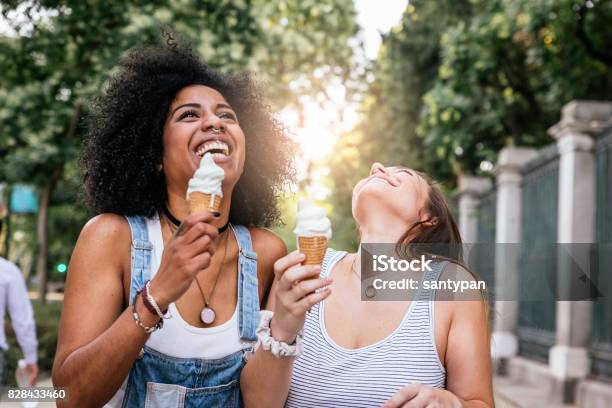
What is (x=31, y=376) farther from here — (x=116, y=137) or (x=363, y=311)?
(x=363, y=311)

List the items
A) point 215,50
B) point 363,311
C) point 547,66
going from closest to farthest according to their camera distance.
→ 1. point 363,311
2. point 215,50
3. point 547,66

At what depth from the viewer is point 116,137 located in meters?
2.88

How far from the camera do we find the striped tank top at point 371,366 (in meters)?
2.51

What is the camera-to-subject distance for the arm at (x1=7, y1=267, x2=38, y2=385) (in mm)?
5656

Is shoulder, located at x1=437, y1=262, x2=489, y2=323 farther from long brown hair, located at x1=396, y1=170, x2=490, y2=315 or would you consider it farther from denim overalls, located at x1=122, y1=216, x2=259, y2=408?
denim overalls, located at x1=122, y1=216, x2=259, y2=408

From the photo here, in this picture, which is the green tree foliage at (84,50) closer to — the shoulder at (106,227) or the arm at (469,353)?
the shoulder at (106,227)

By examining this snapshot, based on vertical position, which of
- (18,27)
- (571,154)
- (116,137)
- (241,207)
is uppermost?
(18,27)

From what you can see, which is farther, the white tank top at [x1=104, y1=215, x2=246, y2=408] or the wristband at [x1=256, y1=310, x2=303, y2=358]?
the white tank top at [x1=104, y1=215, x2=246, y2=408]

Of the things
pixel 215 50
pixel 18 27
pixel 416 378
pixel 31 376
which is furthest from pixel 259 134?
pixel 215 50

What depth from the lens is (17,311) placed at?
5785mm

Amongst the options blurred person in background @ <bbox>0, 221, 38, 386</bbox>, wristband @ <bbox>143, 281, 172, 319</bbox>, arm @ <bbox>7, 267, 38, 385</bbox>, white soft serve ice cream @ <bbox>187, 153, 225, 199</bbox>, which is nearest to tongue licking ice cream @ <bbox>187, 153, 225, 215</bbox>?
white soft serve ice cream @ <bbox>187, 153, 225, 199</bbox>

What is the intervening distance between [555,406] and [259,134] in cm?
694

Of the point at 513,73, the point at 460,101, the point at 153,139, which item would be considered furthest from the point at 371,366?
the point at 513,73

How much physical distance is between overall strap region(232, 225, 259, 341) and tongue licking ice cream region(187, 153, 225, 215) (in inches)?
18.6
